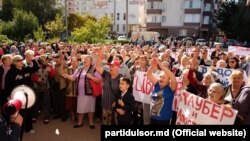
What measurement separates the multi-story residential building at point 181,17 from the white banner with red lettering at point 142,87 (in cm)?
6159

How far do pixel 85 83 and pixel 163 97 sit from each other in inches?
98.4

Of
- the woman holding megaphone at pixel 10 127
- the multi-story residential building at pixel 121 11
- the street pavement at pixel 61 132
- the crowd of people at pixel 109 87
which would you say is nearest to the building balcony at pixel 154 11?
the multi-story residential building at pixel 121 11

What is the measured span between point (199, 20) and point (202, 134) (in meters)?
67.6

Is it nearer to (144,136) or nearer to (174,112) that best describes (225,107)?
(144,136)

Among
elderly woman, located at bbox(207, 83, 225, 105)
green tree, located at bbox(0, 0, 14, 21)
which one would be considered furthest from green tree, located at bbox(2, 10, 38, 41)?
elderly woman, located at bbox(207, 83, 225, 105)

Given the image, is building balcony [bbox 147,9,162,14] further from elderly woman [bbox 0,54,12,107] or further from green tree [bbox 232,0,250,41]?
elderly woman [bbox 0,54,12,107]

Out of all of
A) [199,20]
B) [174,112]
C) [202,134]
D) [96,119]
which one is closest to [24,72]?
[96,119]

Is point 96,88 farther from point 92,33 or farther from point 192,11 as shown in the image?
point 192,11

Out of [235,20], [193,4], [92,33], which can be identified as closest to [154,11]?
[193,4]

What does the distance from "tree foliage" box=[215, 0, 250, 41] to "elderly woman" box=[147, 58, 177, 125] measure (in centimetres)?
4222

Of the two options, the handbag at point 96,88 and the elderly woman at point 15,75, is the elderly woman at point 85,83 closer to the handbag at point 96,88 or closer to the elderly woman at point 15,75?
the handbag at point 96,88

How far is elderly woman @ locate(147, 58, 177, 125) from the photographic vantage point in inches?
244

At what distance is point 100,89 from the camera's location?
8375 millimetres

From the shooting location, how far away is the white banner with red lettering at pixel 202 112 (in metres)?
4.66
